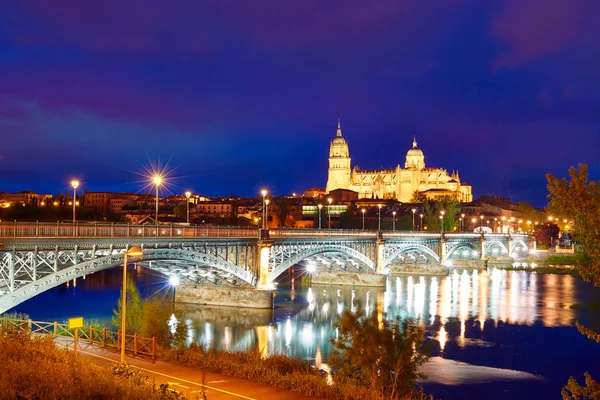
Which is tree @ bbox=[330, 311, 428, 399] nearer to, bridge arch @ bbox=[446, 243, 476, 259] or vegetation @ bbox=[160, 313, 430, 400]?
vegetation @ bbox=[160, 313, 430, 400]

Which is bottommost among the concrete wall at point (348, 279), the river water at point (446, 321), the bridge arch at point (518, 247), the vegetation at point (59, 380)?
the river water at point (446, 321)

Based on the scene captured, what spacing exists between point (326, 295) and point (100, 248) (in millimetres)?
31916

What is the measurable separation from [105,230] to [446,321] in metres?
25.1

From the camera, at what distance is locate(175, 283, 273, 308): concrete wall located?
45.8 metres

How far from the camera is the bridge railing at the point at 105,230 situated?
1011 inches

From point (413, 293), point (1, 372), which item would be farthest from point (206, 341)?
point (413, 293)

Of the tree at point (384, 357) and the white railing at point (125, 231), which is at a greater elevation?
the white railing at point (125, 231)

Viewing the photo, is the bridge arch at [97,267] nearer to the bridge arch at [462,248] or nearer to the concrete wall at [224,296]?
the concrete wall at [224,296]

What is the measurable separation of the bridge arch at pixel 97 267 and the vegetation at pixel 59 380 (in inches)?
312

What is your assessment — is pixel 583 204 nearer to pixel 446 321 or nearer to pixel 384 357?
pixel 384 357

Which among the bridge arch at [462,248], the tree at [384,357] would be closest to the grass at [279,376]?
the tree at [384,357]

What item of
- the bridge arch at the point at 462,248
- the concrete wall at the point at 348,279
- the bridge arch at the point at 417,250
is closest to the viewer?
the concrete wall at the point at 348,279

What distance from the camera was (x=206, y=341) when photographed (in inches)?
1441

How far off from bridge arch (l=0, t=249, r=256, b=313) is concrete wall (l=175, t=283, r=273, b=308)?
2.02 metres
